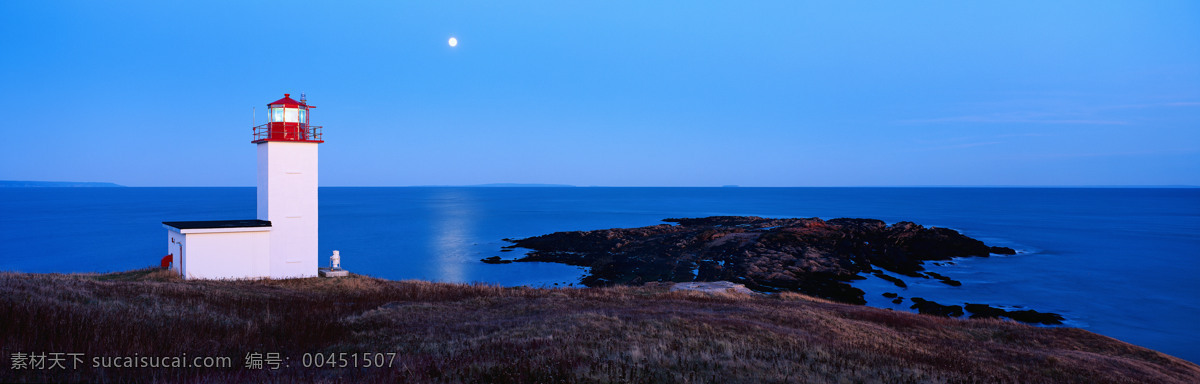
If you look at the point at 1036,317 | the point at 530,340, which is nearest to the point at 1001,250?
the point at 1036,317

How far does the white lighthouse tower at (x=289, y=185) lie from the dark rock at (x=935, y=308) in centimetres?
2490

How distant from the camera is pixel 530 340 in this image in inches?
352

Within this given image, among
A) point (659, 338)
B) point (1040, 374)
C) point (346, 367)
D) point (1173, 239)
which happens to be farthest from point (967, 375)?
point (1173, 239)

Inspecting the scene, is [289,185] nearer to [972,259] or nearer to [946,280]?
[946,280]

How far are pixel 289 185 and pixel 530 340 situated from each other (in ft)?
49.3

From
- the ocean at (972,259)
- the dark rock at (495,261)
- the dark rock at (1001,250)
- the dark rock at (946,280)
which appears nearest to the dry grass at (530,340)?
the ocean at (972,259)

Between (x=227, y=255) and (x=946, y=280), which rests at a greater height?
(x=227, y=255)

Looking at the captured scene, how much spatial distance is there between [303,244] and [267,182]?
2472 mm

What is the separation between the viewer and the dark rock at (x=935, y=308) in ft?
79.5

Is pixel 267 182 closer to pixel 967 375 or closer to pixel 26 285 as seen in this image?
pixel 26 285

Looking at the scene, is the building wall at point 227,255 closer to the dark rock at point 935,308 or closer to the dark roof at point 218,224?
the dark roof at point 218,224

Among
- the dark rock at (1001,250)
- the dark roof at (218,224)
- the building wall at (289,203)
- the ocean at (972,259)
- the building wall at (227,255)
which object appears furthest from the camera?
the dark rock at (1001,250)

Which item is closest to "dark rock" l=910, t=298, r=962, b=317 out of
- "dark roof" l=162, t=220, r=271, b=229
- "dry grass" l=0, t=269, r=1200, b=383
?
"dry grass" l=0, t=269, r=1200, b=383

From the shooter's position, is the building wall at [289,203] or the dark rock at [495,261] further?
the dark rock at [495,261]
